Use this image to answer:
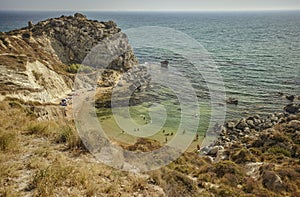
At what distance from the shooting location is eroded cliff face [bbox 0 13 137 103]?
30.3m

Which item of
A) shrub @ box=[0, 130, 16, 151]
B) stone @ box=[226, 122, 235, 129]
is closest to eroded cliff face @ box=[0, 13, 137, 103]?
shrub @ box=[0, 130, 16, 151]

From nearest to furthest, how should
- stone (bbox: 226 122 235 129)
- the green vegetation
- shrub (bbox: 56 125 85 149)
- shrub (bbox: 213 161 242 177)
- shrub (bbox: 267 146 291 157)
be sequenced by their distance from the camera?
1. the green vegetation
2. shrub (bbox: 56 125 85 149)
3. shrub (bbox: 213 161 242 177)
4. shrub (bbox: 267 146 291 157)
5. stone (bbox: 226 122 235 129)

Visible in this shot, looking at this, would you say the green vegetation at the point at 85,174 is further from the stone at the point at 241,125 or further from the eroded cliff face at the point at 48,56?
the stone at the point at 241,125

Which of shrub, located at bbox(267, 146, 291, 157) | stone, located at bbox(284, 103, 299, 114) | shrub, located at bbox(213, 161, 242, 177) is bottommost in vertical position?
stone, located at bbox(284, 103, 299, 114)

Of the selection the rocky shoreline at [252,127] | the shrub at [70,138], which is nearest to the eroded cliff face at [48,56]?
the shrub at [70,138]

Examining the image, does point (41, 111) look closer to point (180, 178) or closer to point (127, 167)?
point (127, 167)

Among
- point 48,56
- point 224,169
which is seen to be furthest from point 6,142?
point 48,56

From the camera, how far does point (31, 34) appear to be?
5381 centimetres

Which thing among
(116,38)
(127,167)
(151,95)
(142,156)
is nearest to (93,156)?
(127,167)

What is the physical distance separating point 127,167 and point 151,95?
32.1m

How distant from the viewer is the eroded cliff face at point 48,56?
3031 cm

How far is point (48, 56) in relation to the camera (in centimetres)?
4841

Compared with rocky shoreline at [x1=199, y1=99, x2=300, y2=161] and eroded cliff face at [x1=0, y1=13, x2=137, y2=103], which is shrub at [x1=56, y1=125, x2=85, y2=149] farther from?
rocky shoreline at [x1=199, y1=99, x2=300, y2=161]

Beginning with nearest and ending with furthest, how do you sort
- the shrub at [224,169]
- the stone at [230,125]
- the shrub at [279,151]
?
the shrub at [224,169]
the shrub at [279,151]
the stone at [230,125]
